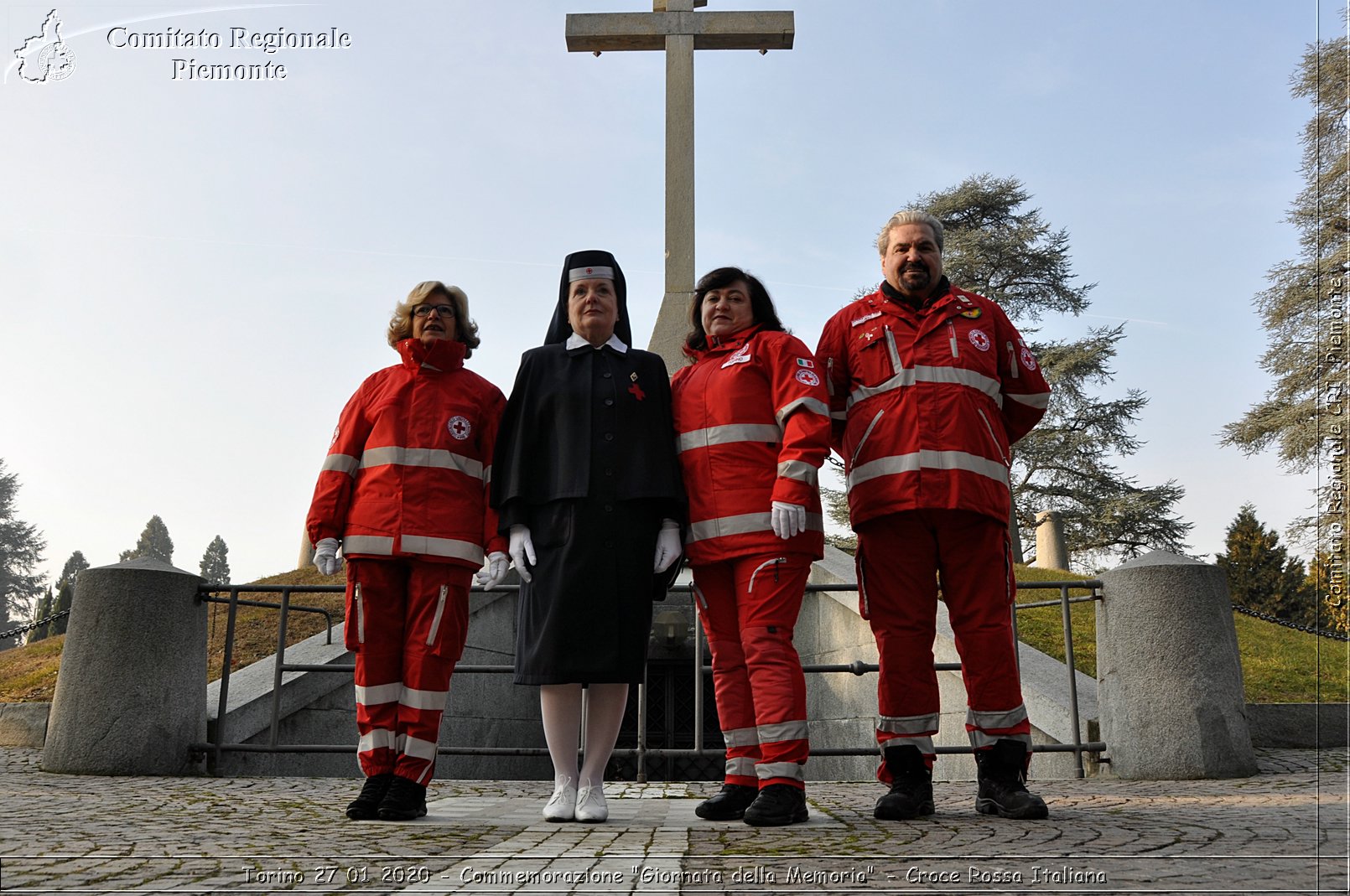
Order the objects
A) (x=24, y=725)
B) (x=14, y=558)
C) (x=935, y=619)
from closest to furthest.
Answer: (x=935, y=619), (x=24, y=725), (x=14, y=558)

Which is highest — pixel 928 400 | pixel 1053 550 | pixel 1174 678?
pixel 1053 550

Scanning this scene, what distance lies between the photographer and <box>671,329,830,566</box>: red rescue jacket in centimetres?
418

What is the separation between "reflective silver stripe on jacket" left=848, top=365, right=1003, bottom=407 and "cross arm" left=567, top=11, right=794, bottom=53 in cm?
921

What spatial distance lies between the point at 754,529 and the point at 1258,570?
1709 centimetres

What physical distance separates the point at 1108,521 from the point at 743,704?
2251 centimetres

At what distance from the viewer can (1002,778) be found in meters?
4.17

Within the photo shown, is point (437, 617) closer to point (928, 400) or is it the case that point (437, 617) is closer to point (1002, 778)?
point (928, 400)

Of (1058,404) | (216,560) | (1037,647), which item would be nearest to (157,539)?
(216,560)

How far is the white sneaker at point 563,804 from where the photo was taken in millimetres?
4211

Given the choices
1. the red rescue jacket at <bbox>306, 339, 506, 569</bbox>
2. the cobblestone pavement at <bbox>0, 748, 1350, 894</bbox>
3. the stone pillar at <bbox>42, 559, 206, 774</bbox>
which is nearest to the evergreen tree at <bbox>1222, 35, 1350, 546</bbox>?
the cobblestone pavement at <bbox>0, 748, 1350, 894</bbox>

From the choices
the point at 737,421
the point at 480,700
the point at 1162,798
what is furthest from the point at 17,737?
the point at 1162,798

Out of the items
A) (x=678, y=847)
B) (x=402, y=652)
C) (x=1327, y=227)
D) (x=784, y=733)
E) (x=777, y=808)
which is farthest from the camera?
(x=402, y=652)

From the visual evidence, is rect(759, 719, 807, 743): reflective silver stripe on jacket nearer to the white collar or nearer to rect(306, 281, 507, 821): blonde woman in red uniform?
rect(306, 281, 507, 821): blonde woman in red uniform

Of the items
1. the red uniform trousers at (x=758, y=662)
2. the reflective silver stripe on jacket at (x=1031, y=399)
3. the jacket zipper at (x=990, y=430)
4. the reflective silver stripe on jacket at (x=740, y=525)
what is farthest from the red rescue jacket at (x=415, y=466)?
the reflective silver stripe on jacket at (x=1031, y=399)
